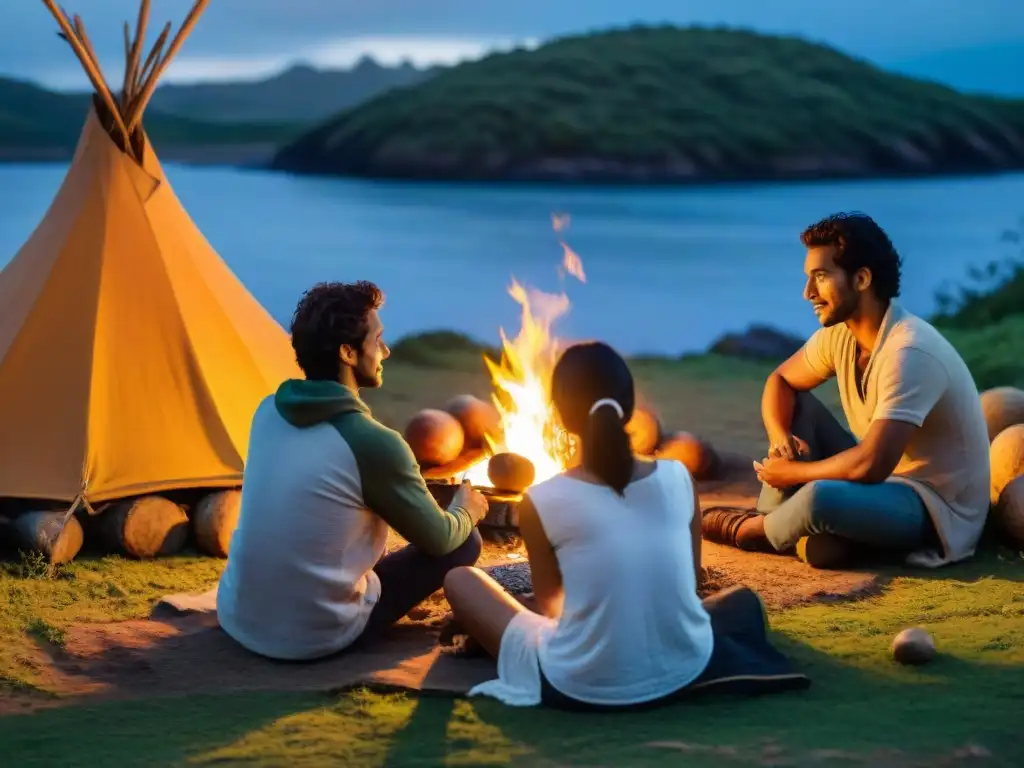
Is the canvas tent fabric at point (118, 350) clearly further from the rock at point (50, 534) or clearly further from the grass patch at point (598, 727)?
the grass patch at point (598, 727)

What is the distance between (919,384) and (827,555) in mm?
692

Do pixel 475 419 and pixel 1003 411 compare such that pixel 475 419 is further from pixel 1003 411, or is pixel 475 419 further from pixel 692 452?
pixel 1003 411

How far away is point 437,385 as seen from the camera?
8.69 metres

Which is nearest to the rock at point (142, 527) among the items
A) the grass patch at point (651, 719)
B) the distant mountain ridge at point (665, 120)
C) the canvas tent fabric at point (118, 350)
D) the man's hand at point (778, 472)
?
the canvas tent fabric at point (118, 350)

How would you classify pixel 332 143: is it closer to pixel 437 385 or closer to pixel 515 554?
pixel 437 385

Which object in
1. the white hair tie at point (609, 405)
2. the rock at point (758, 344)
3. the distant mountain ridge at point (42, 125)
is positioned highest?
the distant mountain ridge at point (42, 125)

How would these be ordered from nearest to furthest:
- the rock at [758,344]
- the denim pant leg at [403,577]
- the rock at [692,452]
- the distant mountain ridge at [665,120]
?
1. the denim pant leg at [403,577]
2. the rock at [692,452]
3. the rock at [758,344]
4. the distant mountain ridge at [665,120]

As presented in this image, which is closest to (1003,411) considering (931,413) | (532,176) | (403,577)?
(931,413)

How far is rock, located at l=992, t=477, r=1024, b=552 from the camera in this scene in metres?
4.80

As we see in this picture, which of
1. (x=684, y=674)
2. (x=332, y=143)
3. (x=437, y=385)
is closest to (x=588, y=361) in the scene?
(x=684, y=674)

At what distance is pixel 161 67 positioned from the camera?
17.3 feet

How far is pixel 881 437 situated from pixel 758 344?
648 centimetres

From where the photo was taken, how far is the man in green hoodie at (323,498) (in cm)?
356

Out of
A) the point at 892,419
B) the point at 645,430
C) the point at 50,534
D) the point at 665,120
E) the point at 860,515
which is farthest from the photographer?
the point at 665,120
